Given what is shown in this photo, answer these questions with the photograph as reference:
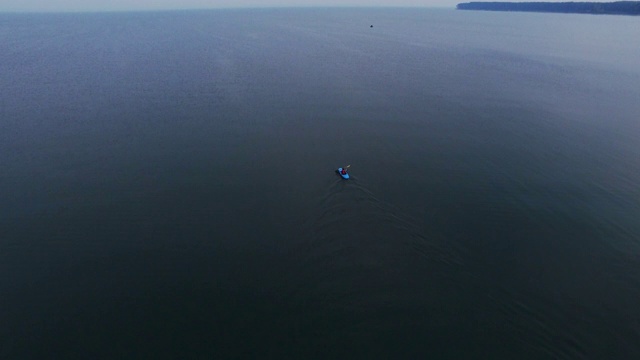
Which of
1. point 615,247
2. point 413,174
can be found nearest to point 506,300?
point 615,247

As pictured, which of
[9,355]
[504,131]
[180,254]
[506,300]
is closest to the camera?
[9,355]

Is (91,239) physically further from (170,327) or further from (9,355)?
(170,327)

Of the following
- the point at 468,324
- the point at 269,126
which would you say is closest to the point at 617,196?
the point at 468,324

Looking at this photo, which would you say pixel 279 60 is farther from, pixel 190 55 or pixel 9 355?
pixel 9 355

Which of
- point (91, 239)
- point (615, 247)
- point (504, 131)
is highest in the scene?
point (504, 131)

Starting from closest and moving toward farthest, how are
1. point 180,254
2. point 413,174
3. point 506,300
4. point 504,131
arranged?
point 506,300, point 180,254, point 413,174, point 504,131

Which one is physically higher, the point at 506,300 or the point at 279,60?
the point at 279,60

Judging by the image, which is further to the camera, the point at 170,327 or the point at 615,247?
the point at 615,247
